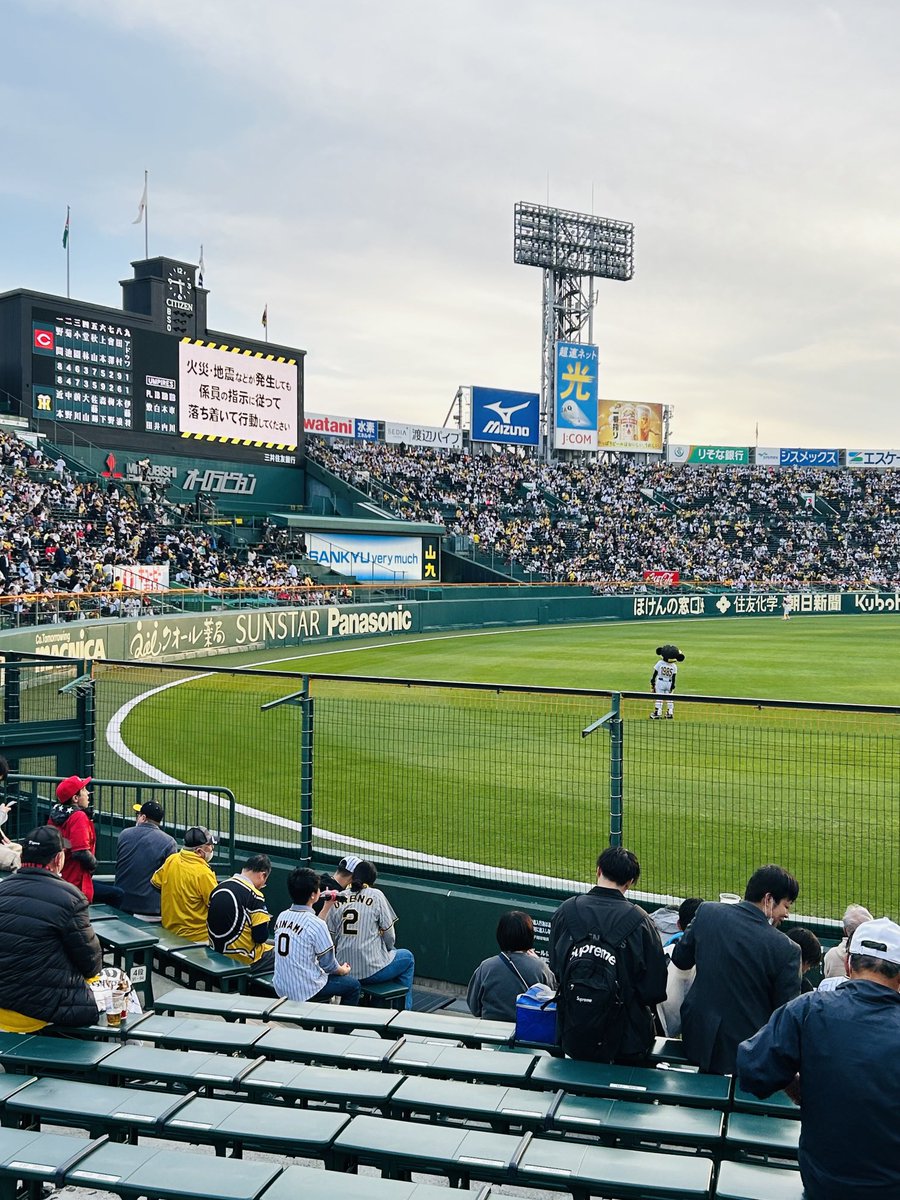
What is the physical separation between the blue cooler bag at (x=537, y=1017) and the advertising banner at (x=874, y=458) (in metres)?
86.0

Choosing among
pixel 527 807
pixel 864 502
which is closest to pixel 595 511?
pixel 864 502

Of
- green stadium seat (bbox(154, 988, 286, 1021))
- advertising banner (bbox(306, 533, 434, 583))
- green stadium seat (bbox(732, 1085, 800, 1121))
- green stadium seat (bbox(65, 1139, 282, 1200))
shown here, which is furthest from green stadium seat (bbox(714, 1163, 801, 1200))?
advertising banner (bbox(306, 533, 434, 583))

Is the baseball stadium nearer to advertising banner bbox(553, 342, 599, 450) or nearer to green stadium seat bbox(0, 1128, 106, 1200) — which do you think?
green stadium seat bbox(0, 1128, 106, 1200)

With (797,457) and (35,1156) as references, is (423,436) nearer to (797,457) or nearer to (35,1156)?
(797,457)

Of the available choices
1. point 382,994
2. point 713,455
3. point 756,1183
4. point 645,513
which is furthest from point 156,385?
point 713,455

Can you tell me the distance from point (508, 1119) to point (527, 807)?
24.7ft

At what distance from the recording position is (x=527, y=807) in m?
12.1

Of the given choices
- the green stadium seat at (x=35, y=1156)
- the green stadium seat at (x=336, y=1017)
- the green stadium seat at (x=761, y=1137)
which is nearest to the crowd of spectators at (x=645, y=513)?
the green stadium seat at (x=336, y=1017)

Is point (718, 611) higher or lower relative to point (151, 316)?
lower

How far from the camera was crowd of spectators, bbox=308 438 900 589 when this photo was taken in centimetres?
6209

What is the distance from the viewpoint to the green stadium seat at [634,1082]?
4.81m

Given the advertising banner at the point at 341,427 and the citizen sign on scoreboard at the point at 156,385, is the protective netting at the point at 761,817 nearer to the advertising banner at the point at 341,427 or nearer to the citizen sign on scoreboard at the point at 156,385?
the citizen sign on scoreboard at the point at 156,385

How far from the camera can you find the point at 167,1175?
402 centimetres

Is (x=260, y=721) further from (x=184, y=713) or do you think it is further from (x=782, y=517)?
(x=782, y=517)
